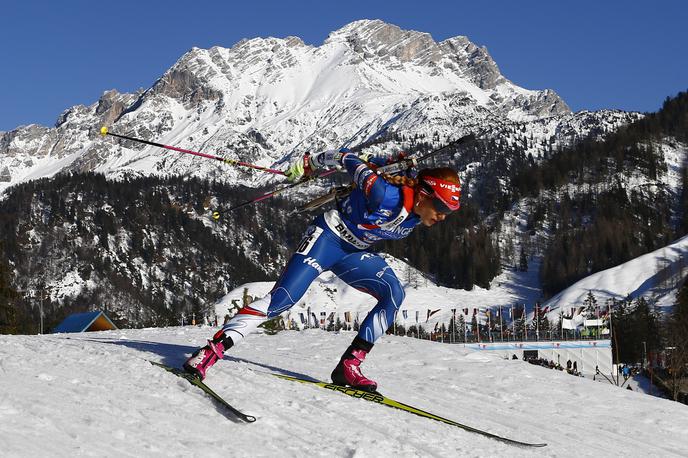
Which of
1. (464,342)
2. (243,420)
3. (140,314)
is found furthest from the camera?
(140,314)

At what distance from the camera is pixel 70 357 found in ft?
24.7

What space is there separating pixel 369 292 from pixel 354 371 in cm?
80

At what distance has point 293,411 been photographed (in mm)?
6602

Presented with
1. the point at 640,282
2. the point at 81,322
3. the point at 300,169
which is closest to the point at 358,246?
the point at 300,169

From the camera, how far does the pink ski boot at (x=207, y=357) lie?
23.1ft

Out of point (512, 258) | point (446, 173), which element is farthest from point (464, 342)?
point (512, 258)

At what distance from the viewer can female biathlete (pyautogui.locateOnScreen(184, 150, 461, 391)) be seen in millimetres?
7438

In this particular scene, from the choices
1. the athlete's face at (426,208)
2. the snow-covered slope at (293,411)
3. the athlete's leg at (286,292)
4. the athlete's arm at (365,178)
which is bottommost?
the snow-covered slope at (293,411)

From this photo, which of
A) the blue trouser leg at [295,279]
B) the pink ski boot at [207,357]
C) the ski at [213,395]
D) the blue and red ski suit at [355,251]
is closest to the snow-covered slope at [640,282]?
the blue and red ski suit at [355,251]

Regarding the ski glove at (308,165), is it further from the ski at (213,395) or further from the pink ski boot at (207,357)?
the ski at (213,395)

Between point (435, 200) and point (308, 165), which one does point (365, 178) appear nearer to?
point (435, 200)

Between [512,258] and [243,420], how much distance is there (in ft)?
644

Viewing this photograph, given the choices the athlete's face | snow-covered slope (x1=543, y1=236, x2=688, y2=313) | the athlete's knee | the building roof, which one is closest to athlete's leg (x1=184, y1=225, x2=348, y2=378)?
the athlete's knee

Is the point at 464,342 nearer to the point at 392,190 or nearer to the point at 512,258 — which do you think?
the point at 392,190
